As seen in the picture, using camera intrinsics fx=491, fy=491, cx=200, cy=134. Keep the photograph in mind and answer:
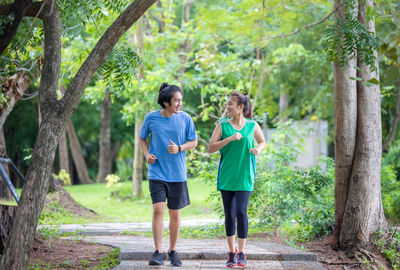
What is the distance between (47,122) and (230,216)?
2.16m

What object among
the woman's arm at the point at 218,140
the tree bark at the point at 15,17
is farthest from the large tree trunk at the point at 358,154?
the tree bark at the point at 15,17

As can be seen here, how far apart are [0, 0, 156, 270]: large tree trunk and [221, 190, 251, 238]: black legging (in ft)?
6.29

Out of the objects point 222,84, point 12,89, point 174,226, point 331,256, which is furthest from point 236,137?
point 222,84

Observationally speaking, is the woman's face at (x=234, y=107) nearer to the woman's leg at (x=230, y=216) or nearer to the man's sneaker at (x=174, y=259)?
the woman's leg at (x=230, y=216)

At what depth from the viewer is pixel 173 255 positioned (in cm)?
541

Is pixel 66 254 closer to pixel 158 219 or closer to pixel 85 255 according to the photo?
pixel 85 255

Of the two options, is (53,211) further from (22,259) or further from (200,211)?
(22,259)

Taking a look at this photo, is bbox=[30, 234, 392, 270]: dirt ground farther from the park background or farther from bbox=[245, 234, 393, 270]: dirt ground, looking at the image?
the park background

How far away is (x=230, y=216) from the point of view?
536 cm

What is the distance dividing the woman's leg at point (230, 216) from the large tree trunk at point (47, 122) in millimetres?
1912

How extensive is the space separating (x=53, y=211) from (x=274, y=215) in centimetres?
490

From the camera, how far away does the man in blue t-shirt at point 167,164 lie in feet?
17.5

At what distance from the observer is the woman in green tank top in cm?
532

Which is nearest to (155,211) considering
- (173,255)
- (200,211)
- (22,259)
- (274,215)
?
(173,255)
